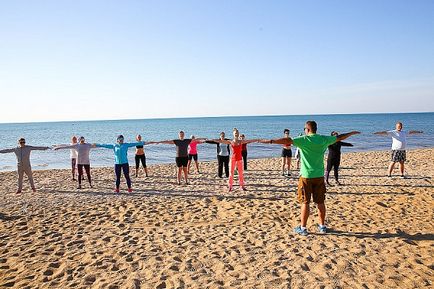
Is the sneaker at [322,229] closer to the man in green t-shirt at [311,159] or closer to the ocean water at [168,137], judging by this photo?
the man in green t-shirt at [311,159]

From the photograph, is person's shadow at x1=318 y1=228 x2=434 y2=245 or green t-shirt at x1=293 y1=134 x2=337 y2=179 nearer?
green t-shirt at x1=293 y1=134 x2=337 y2=179

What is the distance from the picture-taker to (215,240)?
5.59 metres

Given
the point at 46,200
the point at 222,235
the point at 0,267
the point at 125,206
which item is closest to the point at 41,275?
the point at 0,267

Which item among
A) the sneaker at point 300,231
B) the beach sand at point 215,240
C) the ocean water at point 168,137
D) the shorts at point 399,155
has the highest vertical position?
the shorts at point 399,155

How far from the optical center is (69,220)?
696 cm

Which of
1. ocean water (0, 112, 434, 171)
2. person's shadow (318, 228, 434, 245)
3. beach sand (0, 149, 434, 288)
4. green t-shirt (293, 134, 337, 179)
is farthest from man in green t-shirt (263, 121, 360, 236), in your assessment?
ocean water (0, 112, 434, 171)

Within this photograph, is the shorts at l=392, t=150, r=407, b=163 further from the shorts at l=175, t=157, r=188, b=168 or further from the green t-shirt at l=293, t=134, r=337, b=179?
the shorts at l=175, t=157, r=188, b=168

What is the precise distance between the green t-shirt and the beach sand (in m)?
1.25

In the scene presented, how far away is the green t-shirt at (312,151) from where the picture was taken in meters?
5.18

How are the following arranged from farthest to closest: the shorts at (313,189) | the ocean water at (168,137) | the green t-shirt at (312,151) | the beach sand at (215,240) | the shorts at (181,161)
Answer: the ocean water at (168,137) → the shorts at (181,161) → the shorts at (313,189) → the green t-shirt at (312,151) → the beach sand at (215,240)


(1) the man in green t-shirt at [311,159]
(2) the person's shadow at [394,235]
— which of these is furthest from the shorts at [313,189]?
(2) the person's shadow at [394,235]

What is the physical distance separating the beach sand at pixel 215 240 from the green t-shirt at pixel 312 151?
49.1 inches

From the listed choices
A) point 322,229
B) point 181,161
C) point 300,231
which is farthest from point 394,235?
point 181,161

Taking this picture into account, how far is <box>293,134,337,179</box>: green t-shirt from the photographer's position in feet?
17.0
